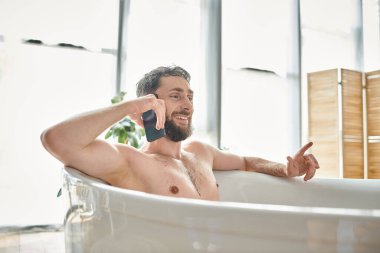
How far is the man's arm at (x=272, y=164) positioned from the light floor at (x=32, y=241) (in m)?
1.14

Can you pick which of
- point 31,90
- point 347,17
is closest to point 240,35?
point 347,17

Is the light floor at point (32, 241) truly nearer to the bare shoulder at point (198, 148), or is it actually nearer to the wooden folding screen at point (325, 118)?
the bare shoulder at point (198, 148)

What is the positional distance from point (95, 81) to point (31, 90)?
0.52m

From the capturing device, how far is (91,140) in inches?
42.8

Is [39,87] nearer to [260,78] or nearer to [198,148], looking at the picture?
[198,148]

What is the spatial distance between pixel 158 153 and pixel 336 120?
302 centimetres

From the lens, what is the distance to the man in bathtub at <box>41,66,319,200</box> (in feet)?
3.52

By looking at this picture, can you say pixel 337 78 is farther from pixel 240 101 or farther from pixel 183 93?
pixel 183 93

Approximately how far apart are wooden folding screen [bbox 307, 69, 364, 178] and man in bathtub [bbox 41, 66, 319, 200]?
8.19 feet

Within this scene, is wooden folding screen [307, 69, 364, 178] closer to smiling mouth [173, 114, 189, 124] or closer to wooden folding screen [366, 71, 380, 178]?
wooden folding screen [366, 71, 380, 178]

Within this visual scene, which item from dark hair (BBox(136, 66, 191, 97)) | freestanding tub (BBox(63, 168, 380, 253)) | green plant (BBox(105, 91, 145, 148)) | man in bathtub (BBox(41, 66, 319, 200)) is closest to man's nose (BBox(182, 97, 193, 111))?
man in bathtub (BBox(41, 66, 319, 200))

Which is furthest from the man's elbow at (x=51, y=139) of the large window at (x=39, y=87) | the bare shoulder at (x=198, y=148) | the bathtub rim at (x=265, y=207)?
the large window at (x=39, y=87)

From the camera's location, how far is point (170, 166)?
1.47 metres

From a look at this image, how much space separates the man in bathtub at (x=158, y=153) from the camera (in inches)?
42.3
